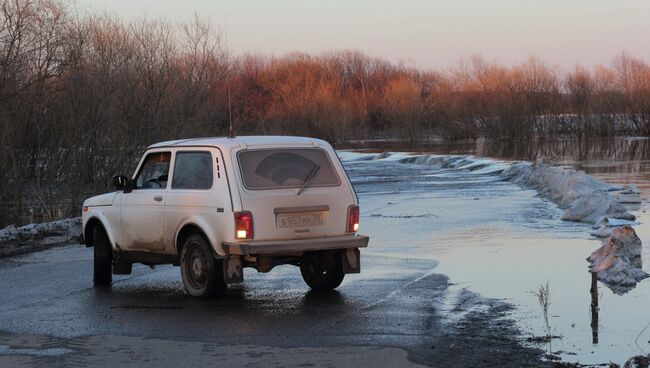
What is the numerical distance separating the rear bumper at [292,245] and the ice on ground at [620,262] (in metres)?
2.61

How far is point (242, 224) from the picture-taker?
421 inches

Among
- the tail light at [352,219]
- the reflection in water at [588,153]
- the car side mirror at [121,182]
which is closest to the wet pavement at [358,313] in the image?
the tail light at [352,219]

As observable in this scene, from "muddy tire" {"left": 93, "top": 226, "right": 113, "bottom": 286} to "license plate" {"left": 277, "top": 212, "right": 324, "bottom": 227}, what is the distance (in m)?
2.88

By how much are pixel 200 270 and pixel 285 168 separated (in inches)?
55.6

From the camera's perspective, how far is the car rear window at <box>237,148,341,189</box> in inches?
433

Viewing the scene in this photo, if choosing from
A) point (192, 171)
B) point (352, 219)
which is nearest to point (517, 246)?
point (352, 219)

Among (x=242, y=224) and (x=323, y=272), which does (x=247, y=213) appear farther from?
(x=323, y=272)

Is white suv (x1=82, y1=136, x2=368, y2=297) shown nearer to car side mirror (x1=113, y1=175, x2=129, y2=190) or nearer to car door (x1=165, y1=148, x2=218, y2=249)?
A: car door (x1=165, y1=148, x2=218, y2=249)

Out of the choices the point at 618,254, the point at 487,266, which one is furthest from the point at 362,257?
the point at 618,254

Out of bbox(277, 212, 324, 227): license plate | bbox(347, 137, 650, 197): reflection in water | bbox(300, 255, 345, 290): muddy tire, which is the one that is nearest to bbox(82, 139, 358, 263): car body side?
bbox(277, 212, 324, 227): license plate

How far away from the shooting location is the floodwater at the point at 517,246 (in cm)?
909

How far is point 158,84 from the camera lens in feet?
113

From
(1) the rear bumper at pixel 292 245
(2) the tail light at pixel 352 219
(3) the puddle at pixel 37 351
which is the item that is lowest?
(3) the puddle at pixel 37 351

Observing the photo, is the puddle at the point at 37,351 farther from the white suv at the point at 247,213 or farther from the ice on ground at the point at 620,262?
the ice on ground at the point at 620,262
